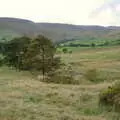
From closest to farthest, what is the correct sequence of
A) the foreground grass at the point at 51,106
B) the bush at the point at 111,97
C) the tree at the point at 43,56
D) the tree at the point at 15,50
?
the foreground grass at the point at 51,106, the bush at the point at 111,97, the tree at the point at 43,56, the tree at the point at 15,50

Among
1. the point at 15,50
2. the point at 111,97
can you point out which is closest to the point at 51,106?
the point at 111,97

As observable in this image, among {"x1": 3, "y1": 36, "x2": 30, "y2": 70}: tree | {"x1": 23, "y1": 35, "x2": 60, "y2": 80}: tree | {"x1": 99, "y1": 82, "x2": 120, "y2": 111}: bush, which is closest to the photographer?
{"x1": 99, "y1": 82, "x2": 120, "y2": 111}: bush

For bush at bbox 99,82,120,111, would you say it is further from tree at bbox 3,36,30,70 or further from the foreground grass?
tree at bbox 3,36,30,70

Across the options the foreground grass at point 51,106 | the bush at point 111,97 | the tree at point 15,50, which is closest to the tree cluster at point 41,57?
the tree at point 15,50

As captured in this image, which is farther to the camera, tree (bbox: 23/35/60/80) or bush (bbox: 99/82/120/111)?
tree (bbox: 23/35/60/80)

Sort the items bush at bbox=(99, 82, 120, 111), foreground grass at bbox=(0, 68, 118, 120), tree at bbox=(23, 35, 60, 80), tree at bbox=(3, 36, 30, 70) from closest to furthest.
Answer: foreground grass at bbox=(0, 68, 118, 120) < bush at bbox=(99, 82, 120, 111) < tree at bbox=(23, 35, 60, 80) < tree at bbox=(3, 36, 30, 70)

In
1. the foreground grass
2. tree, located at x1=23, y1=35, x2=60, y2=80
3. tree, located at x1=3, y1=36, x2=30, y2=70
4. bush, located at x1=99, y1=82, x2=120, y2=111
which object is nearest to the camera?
the foreground grass

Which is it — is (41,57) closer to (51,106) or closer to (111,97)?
(111,97)

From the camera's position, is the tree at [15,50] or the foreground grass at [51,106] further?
the tree at [15,50]

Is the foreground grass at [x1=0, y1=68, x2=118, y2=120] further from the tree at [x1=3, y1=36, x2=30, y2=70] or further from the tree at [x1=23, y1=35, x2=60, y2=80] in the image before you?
the tree at [x1=3, y1=36, x2=30, y2=70]

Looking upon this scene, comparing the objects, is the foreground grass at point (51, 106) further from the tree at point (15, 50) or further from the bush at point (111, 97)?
the tree at point (15, 50)

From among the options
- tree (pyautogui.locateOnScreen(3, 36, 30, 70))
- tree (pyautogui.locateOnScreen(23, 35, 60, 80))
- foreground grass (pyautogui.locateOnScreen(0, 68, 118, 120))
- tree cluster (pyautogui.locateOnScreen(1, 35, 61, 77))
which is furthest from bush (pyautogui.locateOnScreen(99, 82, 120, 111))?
tree (pyautogui.locateOnScreen(3, 36, 30, 70))

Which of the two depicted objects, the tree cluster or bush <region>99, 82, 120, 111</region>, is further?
the tree cluster

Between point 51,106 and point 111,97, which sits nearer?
point 51,106
